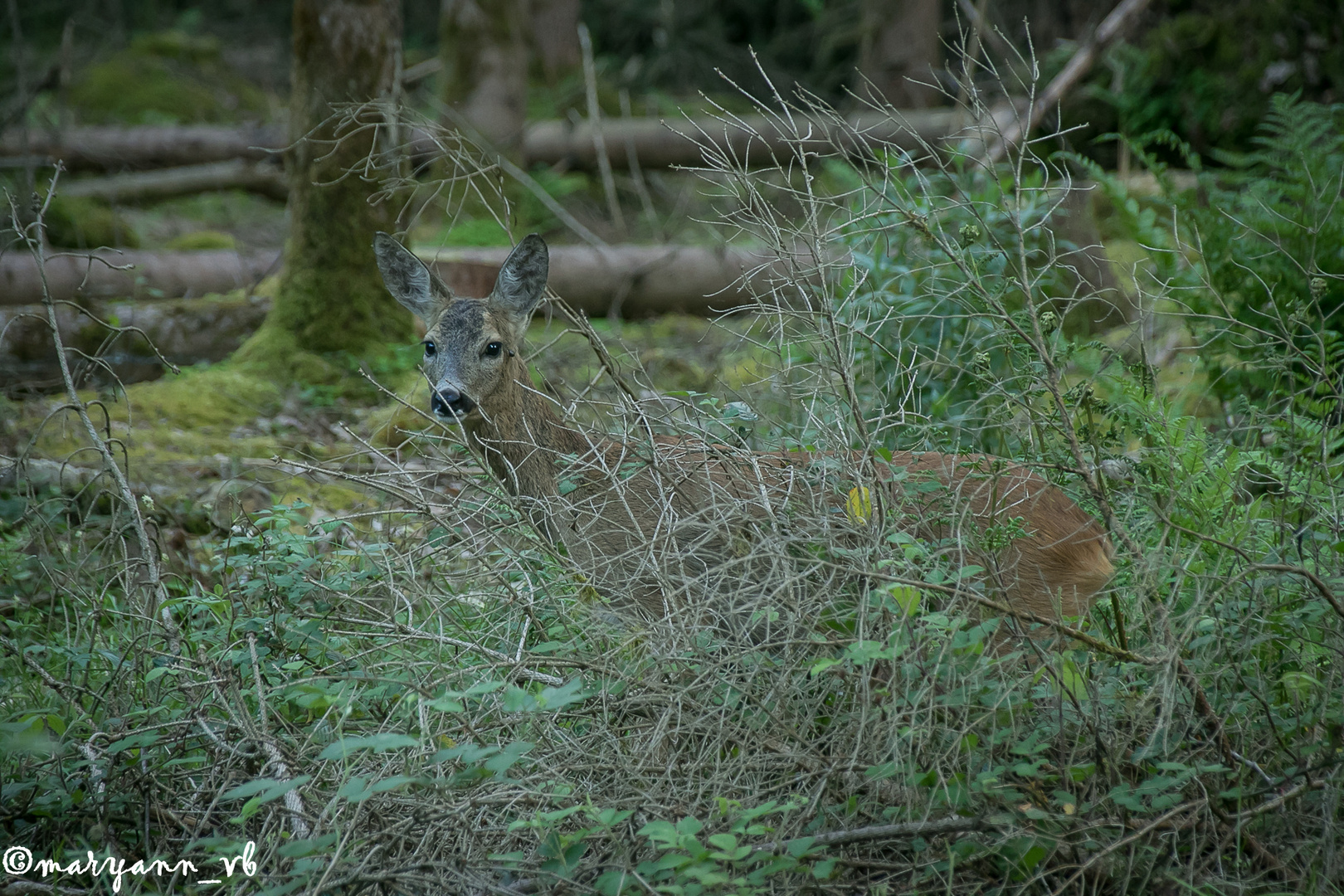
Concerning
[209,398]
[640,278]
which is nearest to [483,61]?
[640,278]

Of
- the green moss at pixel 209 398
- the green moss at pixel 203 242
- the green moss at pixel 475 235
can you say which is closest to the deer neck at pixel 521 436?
the green moss at pixel 209 398

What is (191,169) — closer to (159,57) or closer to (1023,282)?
(159,57)

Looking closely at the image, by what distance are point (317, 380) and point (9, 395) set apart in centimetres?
193

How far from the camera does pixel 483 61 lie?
12.6 meters

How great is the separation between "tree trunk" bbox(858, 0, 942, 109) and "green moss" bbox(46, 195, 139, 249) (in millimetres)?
9583

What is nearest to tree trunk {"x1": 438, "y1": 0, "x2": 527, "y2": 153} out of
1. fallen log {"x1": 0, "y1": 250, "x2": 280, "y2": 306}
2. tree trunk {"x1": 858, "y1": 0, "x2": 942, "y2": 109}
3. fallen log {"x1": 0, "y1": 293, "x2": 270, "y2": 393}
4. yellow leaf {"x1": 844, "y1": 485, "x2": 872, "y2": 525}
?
fallen log {"x1": 0, "y1": 250, "x2": 280, "y2": 306}

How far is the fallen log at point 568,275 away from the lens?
8914 mm

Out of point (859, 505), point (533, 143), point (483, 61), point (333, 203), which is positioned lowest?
point (533, 143)

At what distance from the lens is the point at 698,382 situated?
23.7ft

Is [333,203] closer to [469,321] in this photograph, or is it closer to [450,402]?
[469,321]

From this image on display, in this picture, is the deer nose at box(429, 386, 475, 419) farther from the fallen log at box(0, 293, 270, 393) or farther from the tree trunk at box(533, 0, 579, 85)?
the tree trunk at box(533, 0, 579, 85)

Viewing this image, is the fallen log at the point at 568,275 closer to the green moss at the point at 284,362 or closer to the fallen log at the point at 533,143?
the green moss at the point at 284,362

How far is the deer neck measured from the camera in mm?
4605

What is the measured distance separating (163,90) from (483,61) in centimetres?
1055
